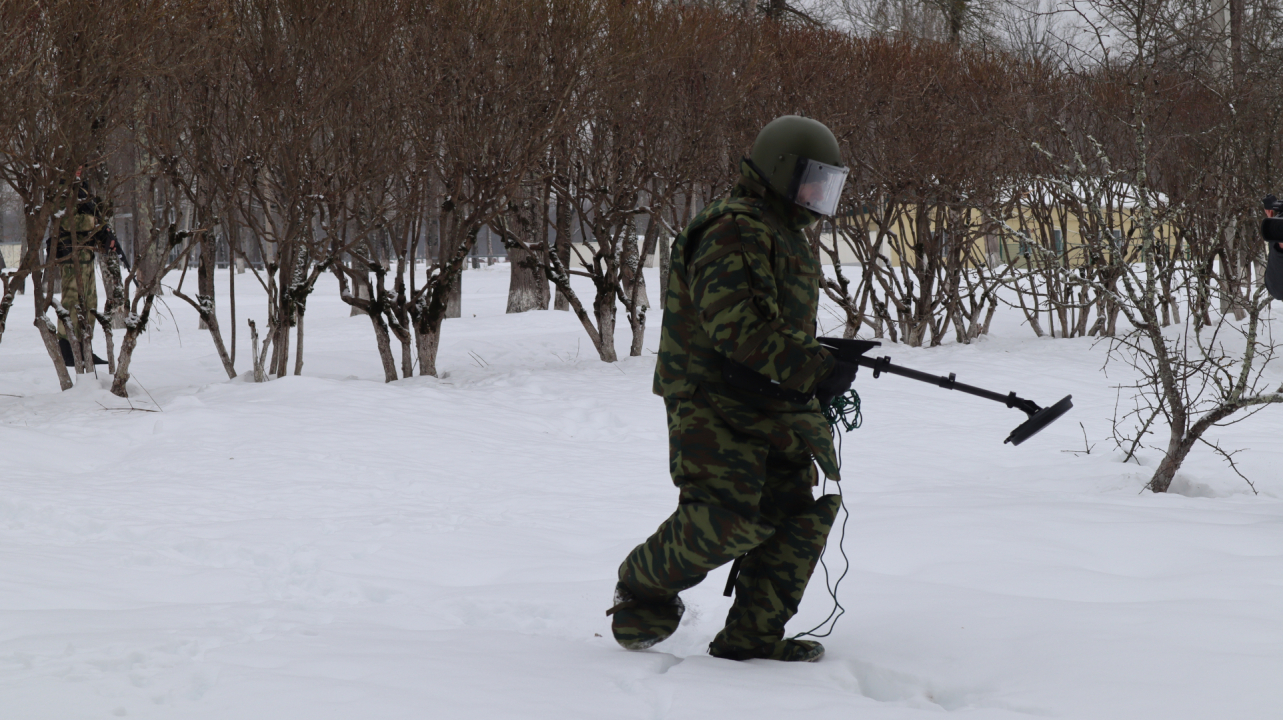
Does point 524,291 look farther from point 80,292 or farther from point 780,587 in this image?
point 780,587

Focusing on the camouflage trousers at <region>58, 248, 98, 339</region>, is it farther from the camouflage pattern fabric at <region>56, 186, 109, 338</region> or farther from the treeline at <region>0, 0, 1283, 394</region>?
the treeline at <region>0, 0, 1283, 394</region>

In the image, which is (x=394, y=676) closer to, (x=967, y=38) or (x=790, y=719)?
(x=790, y=719)

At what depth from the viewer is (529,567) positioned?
3771 millimetres

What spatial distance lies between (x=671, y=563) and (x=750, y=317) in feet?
2.15

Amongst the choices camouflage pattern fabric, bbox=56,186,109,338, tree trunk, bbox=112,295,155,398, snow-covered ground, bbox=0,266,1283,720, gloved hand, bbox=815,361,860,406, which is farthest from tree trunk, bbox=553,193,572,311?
gloved hand, bbox=815,361,860,406

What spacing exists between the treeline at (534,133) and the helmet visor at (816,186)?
2404mm

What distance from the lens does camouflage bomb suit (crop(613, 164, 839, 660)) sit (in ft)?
7.85

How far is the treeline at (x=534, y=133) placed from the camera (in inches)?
245

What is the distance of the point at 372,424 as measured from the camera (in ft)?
21.3

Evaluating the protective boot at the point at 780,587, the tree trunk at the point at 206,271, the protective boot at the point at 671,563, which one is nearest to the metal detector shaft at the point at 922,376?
the protective boot at the point at 780,587

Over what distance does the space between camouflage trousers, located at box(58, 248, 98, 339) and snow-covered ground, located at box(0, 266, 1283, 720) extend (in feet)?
2.20

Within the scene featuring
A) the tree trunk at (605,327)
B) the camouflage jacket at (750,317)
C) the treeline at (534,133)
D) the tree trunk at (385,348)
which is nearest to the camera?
the camouflage jacket at (750,317)

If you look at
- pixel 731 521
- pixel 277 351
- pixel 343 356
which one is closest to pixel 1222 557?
pixel 731 521

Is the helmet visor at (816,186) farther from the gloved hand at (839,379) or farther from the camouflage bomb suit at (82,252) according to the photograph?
the camouflage bomb suit at (82,252)
